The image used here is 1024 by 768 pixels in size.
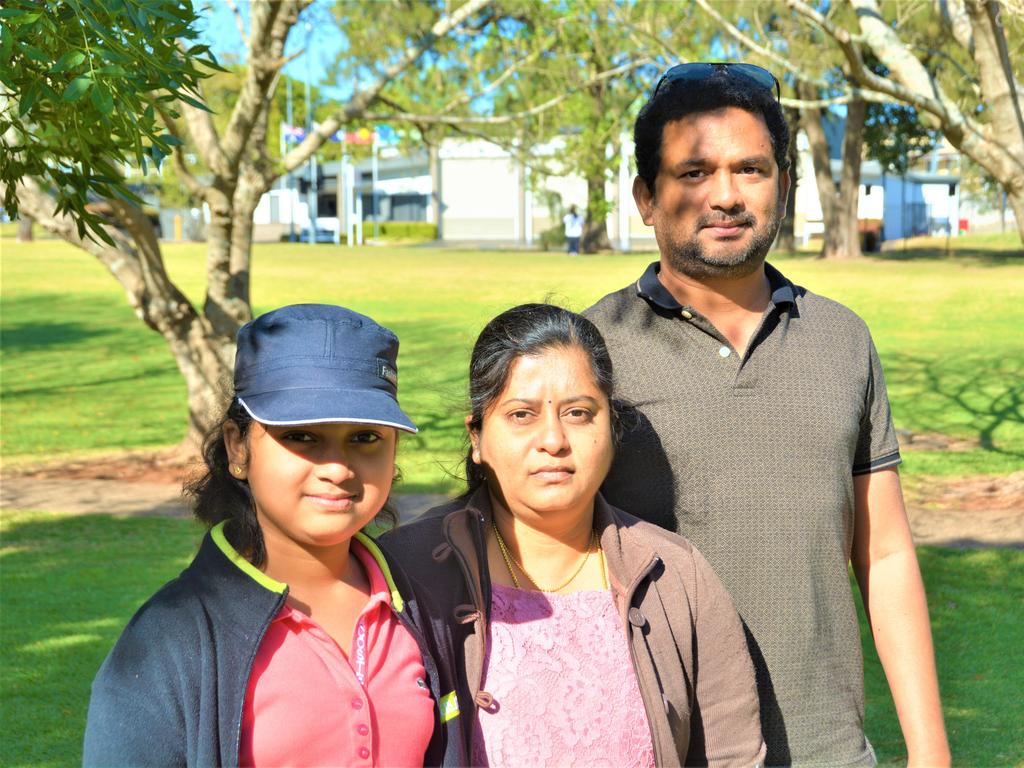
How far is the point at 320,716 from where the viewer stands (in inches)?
80.2

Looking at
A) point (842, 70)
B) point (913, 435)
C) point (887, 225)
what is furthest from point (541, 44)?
point (887, 225)

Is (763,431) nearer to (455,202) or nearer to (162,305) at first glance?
(162,305)

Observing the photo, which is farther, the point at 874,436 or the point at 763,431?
the point at 874,436

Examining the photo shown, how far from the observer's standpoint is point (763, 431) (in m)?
2.63

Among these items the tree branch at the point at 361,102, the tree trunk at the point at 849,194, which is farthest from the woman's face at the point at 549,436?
the tree trunk at the point at 849,194

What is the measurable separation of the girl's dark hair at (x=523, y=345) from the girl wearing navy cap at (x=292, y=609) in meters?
0.27

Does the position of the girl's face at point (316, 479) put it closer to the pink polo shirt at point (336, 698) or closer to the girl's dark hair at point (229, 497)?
the girl's dark hair at point (229, 497)

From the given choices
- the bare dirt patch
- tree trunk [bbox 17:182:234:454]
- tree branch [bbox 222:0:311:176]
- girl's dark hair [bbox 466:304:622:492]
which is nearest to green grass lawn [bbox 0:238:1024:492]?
girl's dark hair [bbox 466:304:622:492]

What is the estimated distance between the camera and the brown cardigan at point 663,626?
7.64ft

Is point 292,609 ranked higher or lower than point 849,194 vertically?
lower

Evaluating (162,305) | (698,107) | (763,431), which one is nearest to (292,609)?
(763,431)

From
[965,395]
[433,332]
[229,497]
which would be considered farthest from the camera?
[433,332]

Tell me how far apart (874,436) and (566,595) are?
815 mm

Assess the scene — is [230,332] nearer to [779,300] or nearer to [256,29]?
[256,29]
